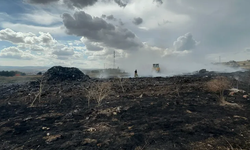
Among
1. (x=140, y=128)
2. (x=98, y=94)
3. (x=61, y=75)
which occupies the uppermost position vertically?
(x=61, y=75)

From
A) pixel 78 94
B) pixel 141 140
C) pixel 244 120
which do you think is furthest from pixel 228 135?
pixel 78 94

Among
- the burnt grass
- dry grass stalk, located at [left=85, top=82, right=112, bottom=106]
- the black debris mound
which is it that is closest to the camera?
the burnt grass

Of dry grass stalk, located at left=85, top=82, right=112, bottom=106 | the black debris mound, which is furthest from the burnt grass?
the black debris mound

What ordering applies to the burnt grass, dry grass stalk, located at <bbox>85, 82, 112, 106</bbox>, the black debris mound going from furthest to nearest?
the black debris mound < dry grass stalk, located at <bbox>85, 82, 112, 106</bbox> < the burnt grass

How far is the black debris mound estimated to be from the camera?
19906 millimetres

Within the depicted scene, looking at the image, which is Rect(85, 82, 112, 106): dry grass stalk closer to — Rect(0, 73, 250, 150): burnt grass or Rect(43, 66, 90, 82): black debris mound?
Rect(0, 73, 250, 150): burnt grass

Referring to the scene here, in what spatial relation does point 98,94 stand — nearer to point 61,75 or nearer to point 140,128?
point 140,128

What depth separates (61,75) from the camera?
2102 centimetres

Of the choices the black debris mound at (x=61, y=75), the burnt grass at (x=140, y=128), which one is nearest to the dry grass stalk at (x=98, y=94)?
the burnt grass at (x=140, y=128)

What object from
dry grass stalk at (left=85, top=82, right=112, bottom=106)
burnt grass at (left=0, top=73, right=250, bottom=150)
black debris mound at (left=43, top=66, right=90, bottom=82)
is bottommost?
burnt grass at (left=0, top=73, right=250, bottom=150)

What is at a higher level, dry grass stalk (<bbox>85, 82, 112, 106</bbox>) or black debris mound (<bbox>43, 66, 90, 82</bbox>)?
black debris mound (<bbox>43, 66, 90, 82</bbox>)

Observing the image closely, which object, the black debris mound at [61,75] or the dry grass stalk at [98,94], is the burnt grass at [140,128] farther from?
the black debris mound at [61,75]

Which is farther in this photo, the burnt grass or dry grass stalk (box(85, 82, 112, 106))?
dry grass stalk (box(85, 82, 112, 106))

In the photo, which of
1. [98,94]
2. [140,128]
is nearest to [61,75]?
[98,94]
